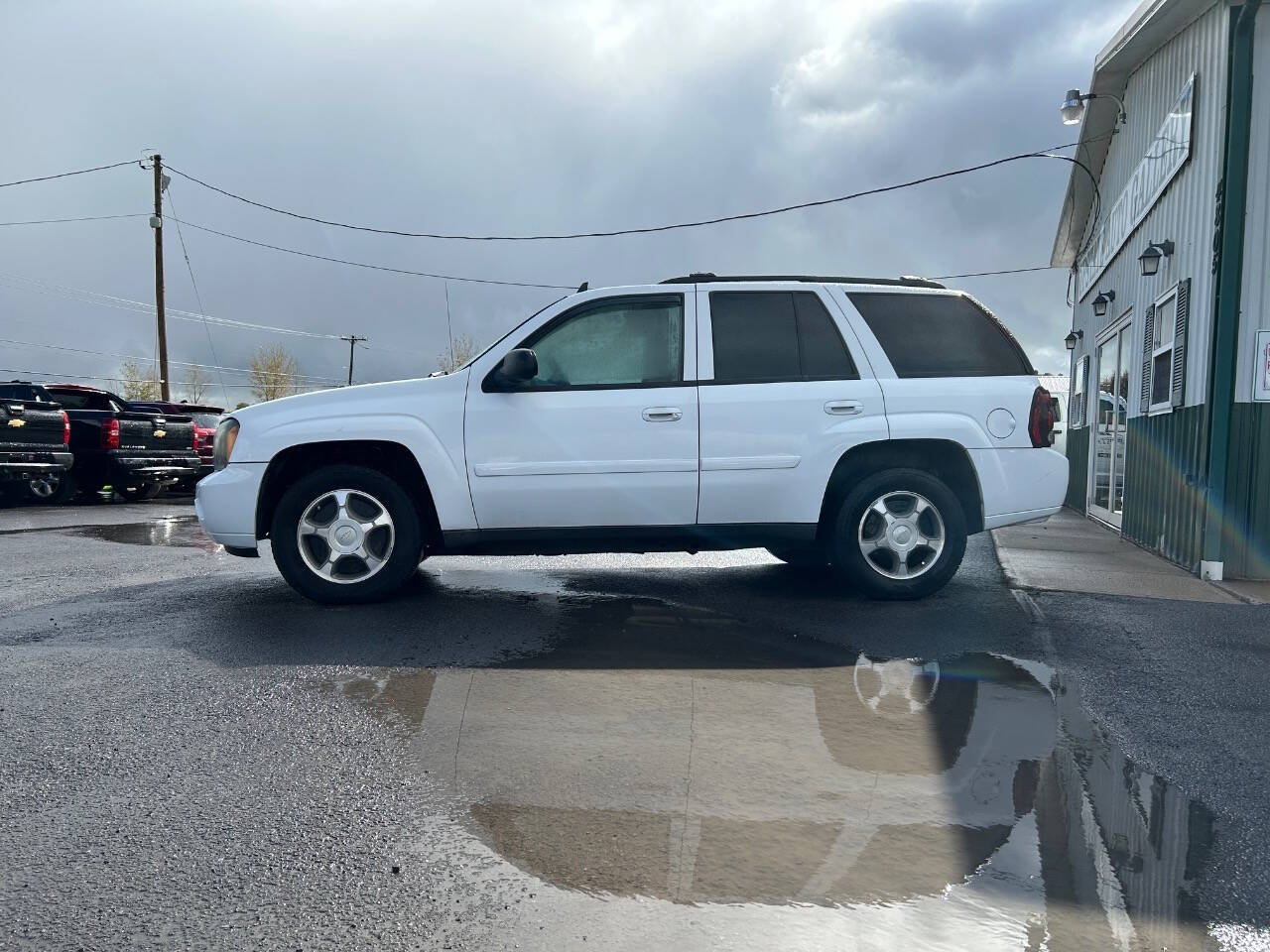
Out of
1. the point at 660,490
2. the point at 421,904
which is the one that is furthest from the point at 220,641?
the point at 421,904

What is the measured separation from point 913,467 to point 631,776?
12.4 feet

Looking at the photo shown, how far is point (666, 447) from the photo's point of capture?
646 centimetres

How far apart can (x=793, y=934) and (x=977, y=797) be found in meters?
1.14

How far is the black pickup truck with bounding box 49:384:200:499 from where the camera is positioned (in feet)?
54.5

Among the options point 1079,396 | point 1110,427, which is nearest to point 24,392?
point 1110,427

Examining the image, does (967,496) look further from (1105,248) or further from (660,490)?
(1105,248)

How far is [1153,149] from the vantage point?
483 inches

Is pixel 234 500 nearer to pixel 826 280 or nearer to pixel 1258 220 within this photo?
pixel 826 280

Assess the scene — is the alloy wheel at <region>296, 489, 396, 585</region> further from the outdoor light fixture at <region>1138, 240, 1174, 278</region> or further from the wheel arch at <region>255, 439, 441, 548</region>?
the outdoor light fixture at <region>1138, 240, 1174, 278</region>

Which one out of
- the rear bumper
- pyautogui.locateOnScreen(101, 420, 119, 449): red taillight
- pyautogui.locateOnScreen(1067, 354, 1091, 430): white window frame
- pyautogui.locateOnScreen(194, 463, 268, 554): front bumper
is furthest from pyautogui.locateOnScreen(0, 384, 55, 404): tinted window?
pyautogui.locateOnScreen(1067, 354, 1091, 430): white window frame

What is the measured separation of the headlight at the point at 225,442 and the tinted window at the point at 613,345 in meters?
1.83

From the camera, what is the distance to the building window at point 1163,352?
10.7 m

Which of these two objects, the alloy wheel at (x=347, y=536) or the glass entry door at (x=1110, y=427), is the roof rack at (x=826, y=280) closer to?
the alloy wheel at (x=347, y=536)

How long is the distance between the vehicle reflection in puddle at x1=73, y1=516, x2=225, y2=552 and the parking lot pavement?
155 inches
